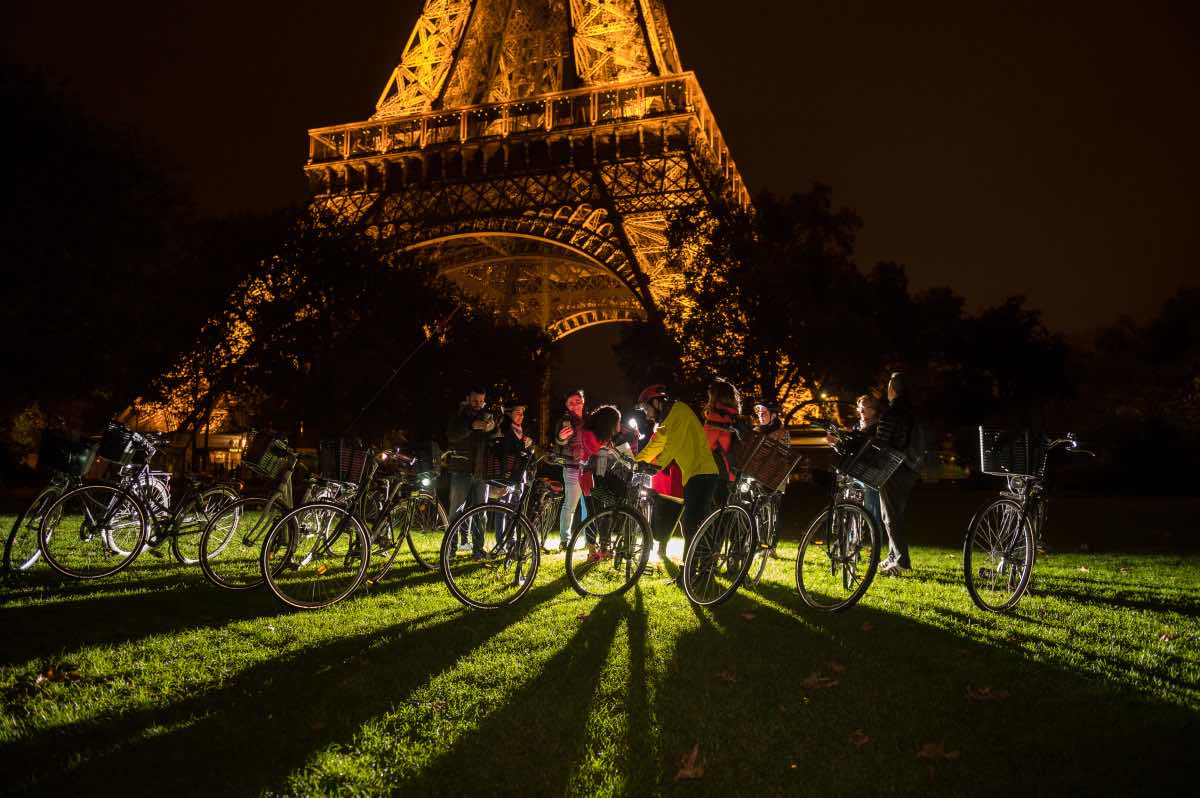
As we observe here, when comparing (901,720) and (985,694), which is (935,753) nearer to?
(901,720)

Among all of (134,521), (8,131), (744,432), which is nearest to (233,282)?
(8,131)

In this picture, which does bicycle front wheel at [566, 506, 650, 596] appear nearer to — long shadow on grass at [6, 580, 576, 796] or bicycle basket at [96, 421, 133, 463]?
long shadow on grass at [6, 580, 576, 796]

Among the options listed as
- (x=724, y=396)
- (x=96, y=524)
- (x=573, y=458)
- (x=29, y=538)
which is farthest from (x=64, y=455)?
(x=724, y=396)

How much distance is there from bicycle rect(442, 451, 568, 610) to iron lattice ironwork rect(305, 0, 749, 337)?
2056cm

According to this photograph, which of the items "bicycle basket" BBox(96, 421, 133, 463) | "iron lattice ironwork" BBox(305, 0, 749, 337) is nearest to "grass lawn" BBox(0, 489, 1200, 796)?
"bicycle basket" BBox(96, 421, 133, 463)

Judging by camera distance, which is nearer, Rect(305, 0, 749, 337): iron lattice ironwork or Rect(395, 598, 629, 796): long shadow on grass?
Rect(395, 598, 629, 796): long shadow on grass

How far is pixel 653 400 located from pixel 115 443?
17.0ft

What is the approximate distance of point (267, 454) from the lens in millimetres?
6965

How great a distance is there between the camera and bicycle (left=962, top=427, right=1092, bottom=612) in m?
5.98

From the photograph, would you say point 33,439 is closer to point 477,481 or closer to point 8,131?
point 8,131

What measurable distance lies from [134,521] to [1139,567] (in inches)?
425

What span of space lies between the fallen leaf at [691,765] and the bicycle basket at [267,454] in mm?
4959

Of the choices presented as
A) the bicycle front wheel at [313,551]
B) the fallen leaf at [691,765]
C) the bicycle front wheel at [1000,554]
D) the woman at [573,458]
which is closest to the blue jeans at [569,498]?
the woman at [573,458]

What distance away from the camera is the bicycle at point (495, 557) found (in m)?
5.88
